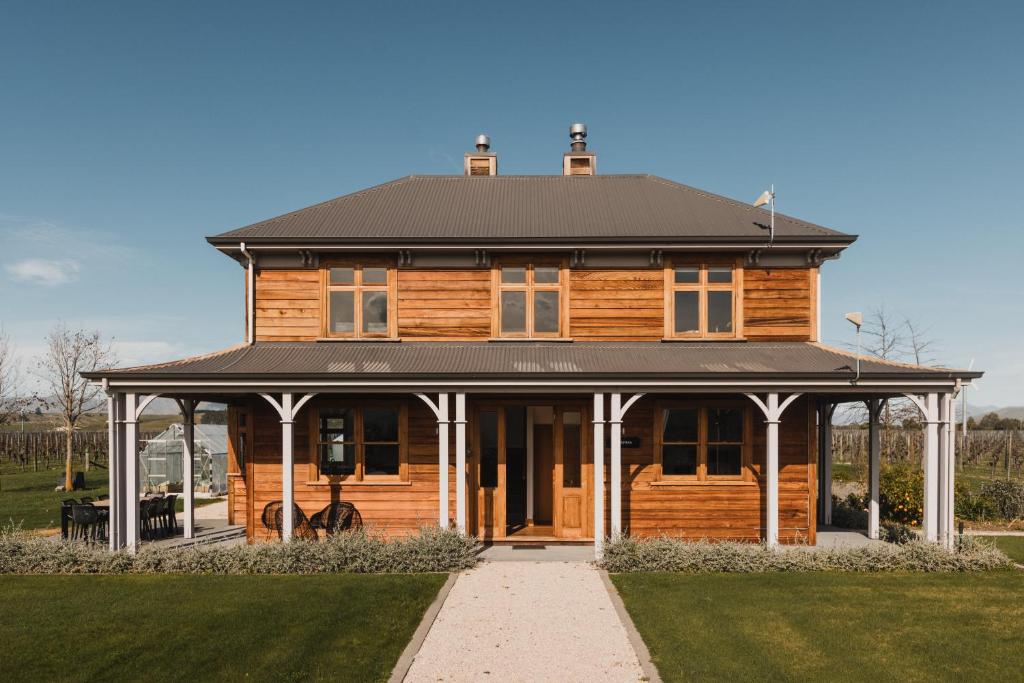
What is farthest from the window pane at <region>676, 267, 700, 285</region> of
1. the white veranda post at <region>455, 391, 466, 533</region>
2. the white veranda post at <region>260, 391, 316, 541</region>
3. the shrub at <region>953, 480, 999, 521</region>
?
the shrub at <region>953, 480, 999, 521</region>

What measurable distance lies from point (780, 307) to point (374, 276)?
28.5ft

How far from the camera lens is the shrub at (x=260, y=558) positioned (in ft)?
35.6

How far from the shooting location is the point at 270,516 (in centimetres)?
1292

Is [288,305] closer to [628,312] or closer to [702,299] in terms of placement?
[628,312]

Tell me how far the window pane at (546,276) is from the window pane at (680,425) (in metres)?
3.66

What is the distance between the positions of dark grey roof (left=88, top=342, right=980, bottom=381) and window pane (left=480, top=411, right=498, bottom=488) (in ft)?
4.94

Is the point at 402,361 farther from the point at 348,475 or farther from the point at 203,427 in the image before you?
the point at 203,427

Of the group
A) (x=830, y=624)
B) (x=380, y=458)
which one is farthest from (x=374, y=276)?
(x=830, y=624)

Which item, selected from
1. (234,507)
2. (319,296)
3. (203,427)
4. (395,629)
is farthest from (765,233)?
(203,427)

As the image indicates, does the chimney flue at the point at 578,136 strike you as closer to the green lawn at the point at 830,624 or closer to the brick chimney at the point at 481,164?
the brick chimney at the point at 481,164

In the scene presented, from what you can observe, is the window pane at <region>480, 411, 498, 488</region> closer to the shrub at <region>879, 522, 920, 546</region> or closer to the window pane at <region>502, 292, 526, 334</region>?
the window pane at <region>502, 292, 526, 334</region>

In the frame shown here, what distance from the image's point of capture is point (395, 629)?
26.5 feet

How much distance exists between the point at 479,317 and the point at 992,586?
32.8 ft

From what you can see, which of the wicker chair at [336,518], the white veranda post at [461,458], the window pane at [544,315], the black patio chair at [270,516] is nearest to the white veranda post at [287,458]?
the wicker chair at [336,518]
